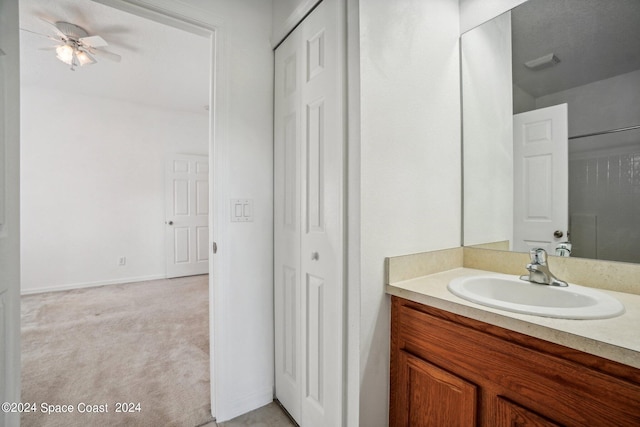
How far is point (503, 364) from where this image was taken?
A: 79 centimetres

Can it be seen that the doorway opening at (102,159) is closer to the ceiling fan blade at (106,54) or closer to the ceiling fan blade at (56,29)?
the ceiling fan blade at (106,54)

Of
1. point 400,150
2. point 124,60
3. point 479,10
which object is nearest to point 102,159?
point 124,60

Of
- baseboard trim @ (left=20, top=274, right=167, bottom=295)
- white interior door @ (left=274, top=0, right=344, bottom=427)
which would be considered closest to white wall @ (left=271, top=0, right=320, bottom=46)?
white interior door @ (left=274, top=0, right=344, bottom=427)

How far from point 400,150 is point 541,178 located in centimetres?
67

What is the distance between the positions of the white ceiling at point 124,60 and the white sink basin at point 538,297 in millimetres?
2873

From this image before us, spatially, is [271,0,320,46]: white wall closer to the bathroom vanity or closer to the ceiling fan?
the bathroom vanity

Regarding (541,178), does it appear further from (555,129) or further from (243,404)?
(243,404)

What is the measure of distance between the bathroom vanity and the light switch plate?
832 millimetres

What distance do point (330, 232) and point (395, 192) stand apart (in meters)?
0.32

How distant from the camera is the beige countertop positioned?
24.1 inches

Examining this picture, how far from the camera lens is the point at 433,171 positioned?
1.31 m

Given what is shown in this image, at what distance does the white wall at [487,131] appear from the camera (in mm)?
1361

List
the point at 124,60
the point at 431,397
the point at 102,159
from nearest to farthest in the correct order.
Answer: the point at 431,397
the point at 124,60
the point at 102,159

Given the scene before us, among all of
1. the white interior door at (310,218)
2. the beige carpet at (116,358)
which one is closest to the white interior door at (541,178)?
the white interior door at (310,218)
